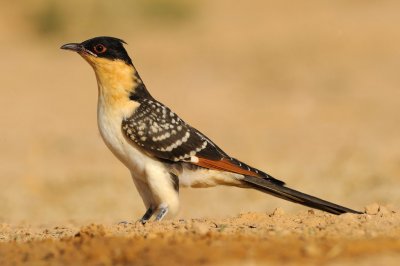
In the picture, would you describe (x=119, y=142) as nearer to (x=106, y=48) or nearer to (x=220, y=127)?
(x=106, y=48)

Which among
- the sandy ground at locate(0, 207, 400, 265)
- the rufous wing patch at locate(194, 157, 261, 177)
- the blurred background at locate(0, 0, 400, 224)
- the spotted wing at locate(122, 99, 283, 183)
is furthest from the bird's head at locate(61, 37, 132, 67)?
the blurred background at locate(0, 0, 400, 224)

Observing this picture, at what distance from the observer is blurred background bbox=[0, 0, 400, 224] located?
41.5 ft

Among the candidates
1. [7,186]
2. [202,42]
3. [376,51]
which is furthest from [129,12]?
[7,186]

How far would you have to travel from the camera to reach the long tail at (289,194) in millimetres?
8305

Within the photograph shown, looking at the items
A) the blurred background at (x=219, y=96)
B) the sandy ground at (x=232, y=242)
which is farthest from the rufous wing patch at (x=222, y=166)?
the blurred background at (x=219, y=96)

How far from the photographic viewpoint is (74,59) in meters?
24.9

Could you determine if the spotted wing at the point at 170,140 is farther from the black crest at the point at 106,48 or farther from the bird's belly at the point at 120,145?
the black crest at the point at 106,48

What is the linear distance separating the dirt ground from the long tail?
0.14m

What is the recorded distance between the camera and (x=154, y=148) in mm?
8375

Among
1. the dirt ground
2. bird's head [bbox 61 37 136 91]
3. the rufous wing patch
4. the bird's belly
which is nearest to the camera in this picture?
the dirt ground

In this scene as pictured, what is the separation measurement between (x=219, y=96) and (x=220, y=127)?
3.10 metres

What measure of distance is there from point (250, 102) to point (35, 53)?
27.9 ft

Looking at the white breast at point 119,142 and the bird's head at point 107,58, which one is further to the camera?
the bird's head at point 107,58

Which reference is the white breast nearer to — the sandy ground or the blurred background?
the sandy ground
